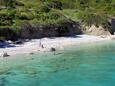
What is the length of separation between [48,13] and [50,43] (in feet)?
44.8

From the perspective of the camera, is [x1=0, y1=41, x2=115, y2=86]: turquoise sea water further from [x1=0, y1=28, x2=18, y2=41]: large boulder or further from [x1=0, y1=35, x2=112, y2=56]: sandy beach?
[x1=0, y1=28, x2=18, y2=41]: large boulder

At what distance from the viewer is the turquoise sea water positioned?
25.5 m

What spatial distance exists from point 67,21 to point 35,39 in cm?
966

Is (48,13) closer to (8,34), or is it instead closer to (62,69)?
(8,34)

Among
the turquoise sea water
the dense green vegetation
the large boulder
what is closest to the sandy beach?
the turquoise sea water

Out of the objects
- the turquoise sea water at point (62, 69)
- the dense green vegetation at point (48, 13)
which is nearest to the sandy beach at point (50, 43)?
the turquoise sea water at point (62, 69)

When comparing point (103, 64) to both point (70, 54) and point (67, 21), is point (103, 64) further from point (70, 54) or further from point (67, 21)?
point (67, 21)

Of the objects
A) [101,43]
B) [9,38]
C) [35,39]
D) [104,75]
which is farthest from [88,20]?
[104,75]

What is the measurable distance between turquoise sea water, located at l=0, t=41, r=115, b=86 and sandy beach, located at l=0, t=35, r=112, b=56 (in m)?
1.99

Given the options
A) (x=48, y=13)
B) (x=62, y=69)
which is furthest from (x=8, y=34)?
(x=62, y=69)

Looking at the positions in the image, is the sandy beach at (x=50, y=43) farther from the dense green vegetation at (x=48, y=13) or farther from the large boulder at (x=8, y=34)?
the dense green vegetation at (x=48, y=13)

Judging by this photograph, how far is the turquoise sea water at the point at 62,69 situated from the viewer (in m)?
25.5

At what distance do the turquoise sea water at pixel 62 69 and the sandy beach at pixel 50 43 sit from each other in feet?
6.53

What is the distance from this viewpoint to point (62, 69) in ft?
101
